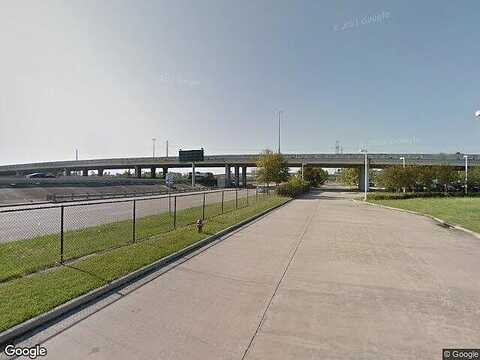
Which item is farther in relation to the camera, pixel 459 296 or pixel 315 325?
pixel 459 296

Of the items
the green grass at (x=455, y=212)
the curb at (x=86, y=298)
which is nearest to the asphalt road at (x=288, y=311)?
the curb at (x=86, y=298)

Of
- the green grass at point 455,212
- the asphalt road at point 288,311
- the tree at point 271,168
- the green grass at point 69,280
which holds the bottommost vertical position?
the green grass at point 455,212

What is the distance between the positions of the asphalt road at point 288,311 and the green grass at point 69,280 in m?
0.54

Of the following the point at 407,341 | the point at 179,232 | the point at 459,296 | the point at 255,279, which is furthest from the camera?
the point at 179,232

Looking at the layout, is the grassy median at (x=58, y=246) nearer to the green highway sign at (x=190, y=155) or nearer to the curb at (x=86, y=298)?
Answer: the curb at (x=86, y=298)

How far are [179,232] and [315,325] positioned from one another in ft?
22.2

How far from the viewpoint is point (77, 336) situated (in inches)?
147

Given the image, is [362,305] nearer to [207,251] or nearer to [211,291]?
[211,291]

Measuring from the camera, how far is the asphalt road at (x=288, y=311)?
3.52 meters

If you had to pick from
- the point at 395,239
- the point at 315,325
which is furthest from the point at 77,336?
the point at 395,239

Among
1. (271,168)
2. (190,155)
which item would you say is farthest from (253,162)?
(271,168)

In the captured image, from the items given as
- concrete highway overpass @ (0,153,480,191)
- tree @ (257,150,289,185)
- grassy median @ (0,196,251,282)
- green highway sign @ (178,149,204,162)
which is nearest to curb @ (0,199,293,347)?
grassy median @ (0,196,251,282)

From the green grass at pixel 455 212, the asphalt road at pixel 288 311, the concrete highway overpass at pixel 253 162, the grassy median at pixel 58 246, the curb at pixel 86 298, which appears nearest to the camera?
the asphalt road at pixel 288 311

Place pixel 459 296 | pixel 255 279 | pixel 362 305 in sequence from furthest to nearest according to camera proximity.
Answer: pixel 255 279 → pixel 459 296 → pixel 362 305
